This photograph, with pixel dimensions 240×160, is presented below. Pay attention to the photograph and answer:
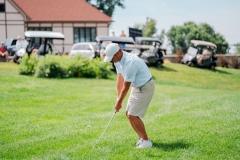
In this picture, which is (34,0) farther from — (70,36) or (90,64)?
(90,64)

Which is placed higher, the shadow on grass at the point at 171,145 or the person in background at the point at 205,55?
the person in background at the point at 205,55

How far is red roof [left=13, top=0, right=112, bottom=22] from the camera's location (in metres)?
37.8

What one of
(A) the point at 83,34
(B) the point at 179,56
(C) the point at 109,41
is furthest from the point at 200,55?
(A) the point at 83,34

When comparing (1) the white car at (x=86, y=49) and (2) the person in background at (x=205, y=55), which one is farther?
(2) the person in background at (x=205, y=55)

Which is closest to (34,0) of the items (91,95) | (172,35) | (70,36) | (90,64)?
(70,36)

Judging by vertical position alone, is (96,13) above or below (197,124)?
above

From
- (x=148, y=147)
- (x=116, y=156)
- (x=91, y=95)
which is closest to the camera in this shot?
(x=116, y=156)

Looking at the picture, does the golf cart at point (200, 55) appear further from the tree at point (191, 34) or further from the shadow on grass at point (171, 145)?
the tree at point (191, 34)

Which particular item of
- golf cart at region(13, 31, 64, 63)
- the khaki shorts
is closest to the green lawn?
the khaki shorts

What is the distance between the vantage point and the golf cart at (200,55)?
27.9 m

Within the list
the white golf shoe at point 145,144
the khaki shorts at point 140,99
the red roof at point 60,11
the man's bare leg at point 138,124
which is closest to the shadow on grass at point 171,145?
the white golf shoe at point 145,144

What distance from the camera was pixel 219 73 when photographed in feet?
86.1

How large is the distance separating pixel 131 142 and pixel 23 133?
2.33 m

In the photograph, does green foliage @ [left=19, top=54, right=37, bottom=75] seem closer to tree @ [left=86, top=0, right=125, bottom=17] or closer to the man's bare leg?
the man's bare leg
